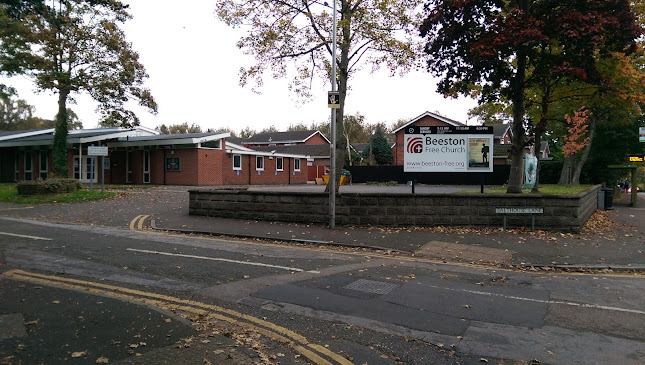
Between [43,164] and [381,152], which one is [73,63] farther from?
[381,152]

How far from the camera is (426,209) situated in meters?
12.8

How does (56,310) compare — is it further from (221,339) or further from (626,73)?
(626,73)

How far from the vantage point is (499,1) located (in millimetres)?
13977

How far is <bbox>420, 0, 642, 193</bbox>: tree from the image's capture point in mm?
12375

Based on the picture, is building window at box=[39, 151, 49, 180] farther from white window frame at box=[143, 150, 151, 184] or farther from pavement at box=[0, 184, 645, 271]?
pavement at box=[0, 184, 645, 271]

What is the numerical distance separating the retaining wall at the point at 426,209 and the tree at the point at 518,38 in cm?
229

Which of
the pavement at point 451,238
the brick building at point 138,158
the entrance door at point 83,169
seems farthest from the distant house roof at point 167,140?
the pavement at point 451,238

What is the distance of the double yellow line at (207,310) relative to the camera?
163 inches

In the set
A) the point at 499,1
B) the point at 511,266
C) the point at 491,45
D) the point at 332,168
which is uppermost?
the point at 499,1

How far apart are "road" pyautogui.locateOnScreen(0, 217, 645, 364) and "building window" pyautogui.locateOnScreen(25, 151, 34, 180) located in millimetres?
30923

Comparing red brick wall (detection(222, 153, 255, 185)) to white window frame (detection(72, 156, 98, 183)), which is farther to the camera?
red brick wall (detection(222, 153, 255, 185))

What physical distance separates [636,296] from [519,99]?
30.9 ft

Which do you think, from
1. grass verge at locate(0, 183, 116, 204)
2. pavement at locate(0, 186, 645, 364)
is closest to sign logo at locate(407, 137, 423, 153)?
pavement at locate(0, 186, 645, 364)

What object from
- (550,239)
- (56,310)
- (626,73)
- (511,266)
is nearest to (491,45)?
(550,239)
